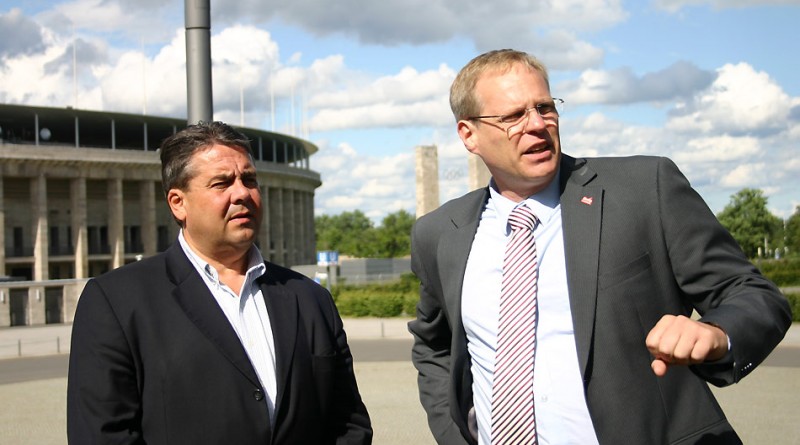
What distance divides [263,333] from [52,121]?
61.8m

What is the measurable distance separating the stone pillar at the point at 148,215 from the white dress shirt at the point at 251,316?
63.0 m

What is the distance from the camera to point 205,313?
11.7 feet

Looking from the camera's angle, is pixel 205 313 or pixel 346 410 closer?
pixel 205 313

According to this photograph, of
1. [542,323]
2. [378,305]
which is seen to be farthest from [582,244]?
[378,305]

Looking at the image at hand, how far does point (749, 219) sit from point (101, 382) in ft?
228

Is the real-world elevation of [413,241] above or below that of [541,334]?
above

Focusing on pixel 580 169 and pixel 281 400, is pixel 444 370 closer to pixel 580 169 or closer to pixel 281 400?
pixel 281 400

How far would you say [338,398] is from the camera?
12.9 ft

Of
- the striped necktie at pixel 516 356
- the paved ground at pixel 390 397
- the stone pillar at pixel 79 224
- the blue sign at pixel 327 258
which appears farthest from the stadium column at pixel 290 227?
the striped necktie at pixel 516 356

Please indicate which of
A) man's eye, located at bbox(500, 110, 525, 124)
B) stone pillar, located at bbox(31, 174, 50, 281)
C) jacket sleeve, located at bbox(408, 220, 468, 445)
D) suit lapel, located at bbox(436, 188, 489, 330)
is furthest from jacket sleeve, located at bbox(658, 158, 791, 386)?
stone pillar, located at bbox(31, 174, 50, 281)

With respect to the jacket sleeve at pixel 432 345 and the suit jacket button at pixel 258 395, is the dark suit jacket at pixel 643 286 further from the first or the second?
the suit jacket button at pixel 258 395

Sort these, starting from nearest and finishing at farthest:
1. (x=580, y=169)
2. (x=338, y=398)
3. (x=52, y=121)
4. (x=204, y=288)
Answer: (x=580, y=169) → (x=204, y=288) → (x=338, y=398) → (x=52, y=121)

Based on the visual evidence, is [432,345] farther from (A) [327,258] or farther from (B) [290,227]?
(B) [290,227]

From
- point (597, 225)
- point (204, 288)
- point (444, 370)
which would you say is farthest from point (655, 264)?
point (204, 288)
